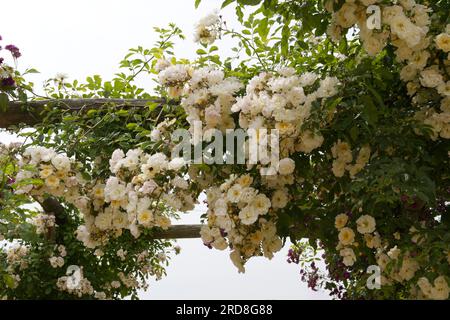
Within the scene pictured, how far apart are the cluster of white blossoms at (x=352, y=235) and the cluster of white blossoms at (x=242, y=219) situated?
0.79 feet

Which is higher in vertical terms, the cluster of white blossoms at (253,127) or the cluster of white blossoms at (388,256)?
the cluster of white blossoms at (253,127)

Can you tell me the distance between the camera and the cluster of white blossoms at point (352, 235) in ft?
7.21

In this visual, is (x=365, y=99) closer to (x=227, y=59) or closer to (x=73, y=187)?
(x=227, y=59)

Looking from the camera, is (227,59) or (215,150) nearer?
(215,150)

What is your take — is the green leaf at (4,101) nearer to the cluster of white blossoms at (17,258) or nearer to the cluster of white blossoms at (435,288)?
the cluster of white blossoms at (17,258)

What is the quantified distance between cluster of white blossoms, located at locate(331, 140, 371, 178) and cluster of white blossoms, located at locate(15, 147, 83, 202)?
1.01 m

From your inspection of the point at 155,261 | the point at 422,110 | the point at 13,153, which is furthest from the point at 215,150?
the point at 155,261

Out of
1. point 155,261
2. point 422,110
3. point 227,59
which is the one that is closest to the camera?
point 422,110

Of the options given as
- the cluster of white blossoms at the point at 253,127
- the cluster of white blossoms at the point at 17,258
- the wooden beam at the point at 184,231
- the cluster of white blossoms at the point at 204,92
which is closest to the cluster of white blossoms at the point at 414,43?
the cluster of white blossoms at the point at 253,127

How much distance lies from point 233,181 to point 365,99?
0.52m

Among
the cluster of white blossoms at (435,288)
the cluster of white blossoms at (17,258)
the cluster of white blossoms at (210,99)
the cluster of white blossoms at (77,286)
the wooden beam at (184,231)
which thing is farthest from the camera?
the wooden beam at (184,231)

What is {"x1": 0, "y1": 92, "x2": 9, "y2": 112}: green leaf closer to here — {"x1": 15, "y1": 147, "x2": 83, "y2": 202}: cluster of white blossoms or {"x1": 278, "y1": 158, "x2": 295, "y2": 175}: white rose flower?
{"x1": 15, "y1": 147, "x2": 83, "y2": 202}: cluster of white blossoms

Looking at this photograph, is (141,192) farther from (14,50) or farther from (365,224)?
(14,50)

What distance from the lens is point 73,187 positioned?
2408 millimetres
